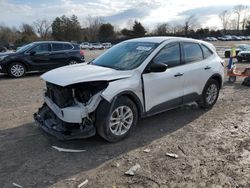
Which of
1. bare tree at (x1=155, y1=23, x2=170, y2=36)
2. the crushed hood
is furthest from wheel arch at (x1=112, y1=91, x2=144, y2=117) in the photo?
bare tree at (x1=155, y1=23, x2=170, y2=36)

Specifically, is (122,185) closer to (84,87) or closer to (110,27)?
(84,87)

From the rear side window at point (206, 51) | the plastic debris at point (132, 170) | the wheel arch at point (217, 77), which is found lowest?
the plastic debris at point (132, 170)

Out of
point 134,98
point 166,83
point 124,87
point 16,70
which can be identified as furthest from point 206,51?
point 16,70

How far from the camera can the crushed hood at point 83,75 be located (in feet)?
14.3

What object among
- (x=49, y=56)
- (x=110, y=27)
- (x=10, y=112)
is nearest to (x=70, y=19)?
(x=110, y=27)

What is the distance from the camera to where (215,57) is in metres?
6.73

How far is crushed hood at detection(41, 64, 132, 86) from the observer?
4355mm

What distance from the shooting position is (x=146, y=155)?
4262 millimetres

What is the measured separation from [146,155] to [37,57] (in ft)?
32.9

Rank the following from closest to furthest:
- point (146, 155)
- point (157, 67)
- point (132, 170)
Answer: point (132, 170), point (146, 155), point (157, 67)

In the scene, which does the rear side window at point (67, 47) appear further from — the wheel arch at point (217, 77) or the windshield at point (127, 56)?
the wheel arch at point (217, 77)

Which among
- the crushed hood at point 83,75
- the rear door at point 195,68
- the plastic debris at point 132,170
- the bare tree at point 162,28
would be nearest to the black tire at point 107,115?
the crushed hood at point 83,75

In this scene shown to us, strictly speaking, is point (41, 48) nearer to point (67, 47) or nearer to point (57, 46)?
point (57, 46)

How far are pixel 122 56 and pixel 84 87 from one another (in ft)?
4.36
